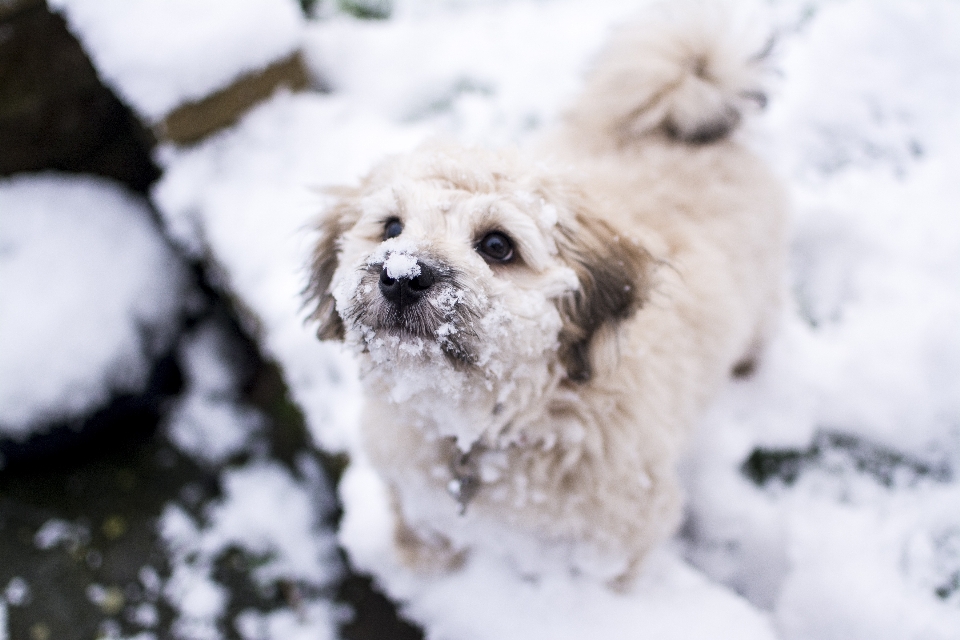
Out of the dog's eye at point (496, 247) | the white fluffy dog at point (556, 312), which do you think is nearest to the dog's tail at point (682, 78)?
the white fluffy dog at point (556, 312)

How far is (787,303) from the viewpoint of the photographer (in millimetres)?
2580

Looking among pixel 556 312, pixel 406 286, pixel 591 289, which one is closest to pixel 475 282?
pixel 406 286

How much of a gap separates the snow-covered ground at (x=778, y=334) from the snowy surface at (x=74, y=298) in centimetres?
32

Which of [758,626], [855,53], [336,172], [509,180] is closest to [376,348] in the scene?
[509,180]

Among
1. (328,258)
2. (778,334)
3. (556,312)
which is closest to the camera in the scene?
(556,312)

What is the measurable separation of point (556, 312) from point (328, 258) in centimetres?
71

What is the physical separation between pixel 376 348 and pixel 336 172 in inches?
66.4

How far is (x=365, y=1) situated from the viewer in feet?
12.1

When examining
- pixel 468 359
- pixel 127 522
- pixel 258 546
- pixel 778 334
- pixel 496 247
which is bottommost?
pixel 127 522

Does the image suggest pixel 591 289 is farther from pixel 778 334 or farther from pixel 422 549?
pixel 778 334

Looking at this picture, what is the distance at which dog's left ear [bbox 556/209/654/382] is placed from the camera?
144 centimetres

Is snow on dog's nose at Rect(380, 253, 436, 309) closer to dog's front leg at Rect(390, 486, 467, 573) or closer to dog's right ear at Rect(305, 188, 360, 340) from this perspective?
dog's right ear at Rect(305, 188, 360, 340)

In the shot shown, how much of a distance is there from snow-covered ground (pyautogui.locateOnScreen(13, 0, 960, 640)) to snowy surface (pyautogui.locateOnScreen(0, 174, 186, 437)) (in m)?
0.32

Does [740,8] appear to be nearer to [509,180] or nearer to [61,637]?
[509,180]
